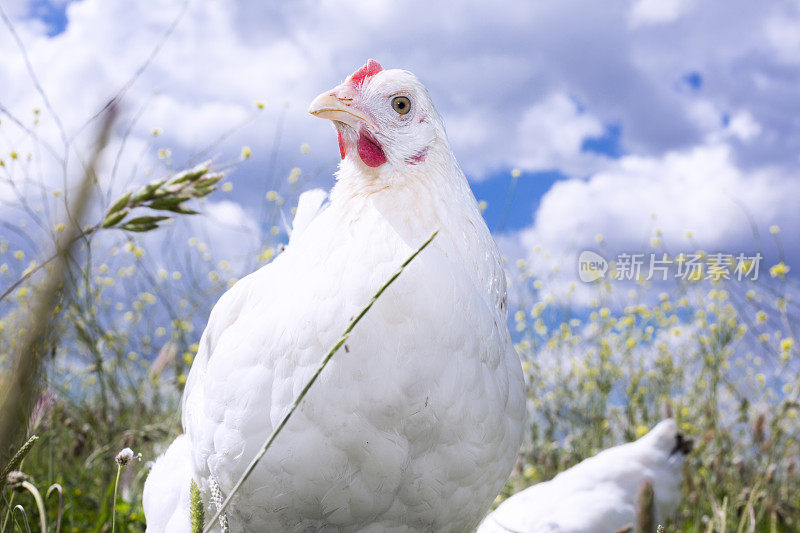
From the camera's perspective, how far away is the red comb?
2135 mm

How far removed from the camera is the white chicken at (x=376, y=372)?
1.59m

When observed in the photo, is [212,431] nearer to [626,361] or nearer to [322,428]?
[322,428]

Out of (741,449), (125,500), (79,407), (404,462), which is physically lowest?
(741,449)

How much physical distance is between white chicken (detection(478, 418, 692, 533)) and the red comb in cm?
203

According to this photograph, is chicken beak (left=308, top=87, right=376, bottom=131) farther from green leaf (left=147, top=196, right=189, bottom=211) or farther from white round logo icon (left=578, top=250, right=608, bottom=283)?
white round logo icon (left=578, top=250, right=608, bottom=283)

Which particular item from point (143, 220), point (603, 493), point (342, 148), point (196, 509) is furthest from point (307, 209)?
point (603, 493)

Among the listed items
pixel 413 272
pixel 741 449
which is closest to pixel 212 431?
pixel 413 272

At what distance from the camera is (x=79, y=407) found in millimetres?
3938

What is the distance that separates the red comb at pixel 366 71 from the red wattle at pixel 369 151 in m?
0.24

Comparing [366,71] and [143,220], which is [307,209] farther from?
[143,220]

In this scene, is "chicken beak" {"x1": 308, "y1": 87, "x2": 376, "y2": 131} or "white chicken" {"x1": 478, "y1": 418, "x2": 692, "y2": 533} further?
"white chicken" {"x1": 478, "y1": 418, "x2": 692, "y2": 533}

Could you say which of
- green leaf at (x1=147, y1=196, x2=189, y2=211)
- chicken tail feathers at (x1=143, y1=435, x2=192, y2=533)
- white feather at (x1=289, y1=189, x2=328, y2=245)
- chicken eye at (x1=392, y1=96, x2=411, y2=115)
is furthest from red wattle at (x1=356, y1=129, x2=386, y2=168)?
chicken tail feathers at (x1=143, y1=435, x2=192, y2=533)

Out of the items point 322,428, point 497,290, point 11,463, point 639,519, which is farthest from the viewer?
point 497,290

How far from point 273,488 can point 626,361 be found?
172 inches
